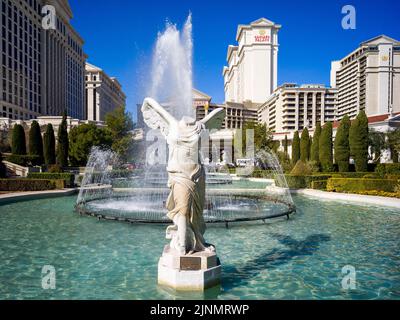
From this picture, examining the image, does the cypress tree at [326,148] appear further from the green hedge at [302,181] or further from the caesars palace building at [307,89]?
the caesars palace building at [307,89]

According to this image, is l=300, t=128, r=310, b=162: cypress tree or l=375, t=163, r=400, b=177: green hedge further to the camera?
l=300, t=128, r=310, b=162: cypress tree

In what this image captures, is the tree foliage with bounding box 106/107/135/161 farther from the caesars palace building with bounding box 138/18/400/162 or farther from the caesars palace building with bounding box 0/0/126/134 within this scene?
the caesars palace building with bounding box 138/18/400/162

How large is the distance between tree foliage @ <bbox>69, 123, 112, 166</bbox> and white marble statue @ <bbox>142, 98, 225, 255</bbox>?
38.3m

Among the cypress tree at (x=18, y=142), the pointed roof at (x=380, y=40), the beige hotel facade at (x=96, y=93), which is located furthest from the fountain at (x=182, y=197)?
the pointed roof at (x=380, y=40)

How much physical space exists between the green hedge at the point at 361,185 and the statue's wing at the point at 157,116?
1866 centimetres

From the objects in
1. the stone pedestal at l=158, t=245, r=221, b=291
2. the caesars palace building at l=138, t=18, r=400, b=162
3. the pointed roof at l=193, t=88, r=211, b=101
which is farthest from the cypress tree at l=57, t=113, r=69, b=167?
the pointed roof at l=193, t=88, r=211, b=101

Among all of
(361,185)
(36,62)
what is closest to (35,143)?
(361,185)

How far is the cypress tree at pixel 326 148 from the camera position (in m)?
35.9

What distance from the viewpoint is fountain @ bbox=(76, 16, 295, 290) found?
6230 mm

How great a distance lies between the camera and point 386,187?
2114cm

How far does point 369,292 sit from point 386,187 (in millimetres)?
17039

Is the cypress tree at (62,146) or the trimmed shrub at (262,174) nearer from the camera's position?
the trimmed shrub at (262,174)

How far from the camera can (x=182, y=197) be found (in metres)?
6.18
